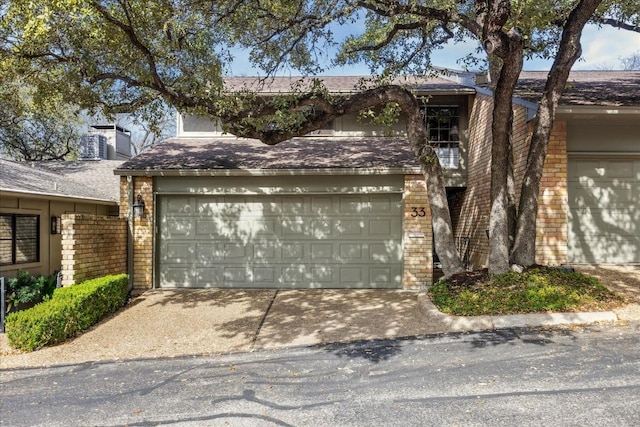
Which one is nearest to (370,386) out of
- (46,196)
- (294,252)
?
(294,252)

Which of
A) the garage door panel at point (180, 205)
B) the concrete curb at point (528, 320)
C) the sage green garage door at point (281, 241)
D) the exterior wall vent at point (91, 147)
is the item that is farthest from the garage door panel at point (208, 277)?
the exterior wall vent at point (91, 147)

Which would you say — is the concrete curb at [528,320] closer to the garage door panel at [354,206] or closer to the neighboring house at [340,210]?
the neighboring house at [340,210]

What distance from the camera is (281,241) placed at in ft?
31.3

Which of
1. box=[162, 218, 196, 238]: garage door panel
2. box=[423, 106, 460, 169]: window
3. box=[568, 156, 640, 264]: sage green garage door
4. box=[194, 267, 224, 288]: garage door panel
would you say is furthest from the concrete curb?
box=[423, 106, 460, 169]: window

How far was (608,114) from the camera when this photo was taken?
7.91m

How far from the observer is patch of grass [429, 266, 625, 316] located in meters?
6.11

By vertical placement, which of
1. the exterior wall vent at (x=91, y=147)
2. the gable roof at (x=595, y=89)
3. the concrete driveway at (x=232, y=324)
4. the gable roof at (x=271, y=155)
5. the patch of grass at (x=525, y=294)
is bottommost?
the concrete driveway at (x=232, y=324)

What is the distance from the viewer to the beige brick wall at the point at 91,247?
303 inches

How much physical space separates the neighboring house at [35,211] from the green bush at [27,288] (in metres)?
0.36

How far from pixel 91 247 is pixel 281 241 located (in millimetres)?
3670

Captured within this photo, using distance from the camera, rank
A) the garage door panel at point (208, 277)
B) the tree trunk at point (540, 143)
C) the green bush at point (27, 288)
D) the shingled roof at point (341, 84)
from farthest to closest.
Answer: the shingled roof at point (341, 84), the garage door panel at point (208, 277), the green bush at point (27, 288), the tree trunk at point (540, 143)

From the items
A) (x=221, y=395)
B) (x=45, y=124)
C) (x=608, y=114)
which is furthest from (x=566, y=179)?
(x=45, y=124)

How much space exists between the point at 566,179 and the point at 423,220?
2.81 m

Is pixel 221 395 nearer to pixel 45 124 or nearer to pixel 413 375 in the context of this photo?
pixel 413 375
